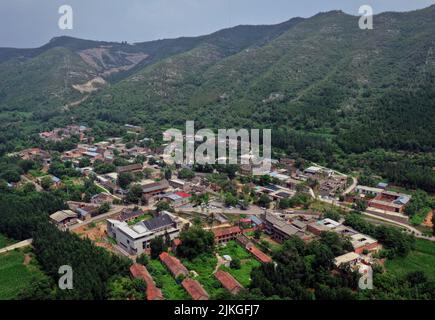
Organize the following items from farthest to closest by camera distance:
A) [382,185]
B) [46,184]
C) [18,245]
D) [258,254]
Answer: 1. [46,184]
2. [382,185]
3. [18,245]
4. [258,254]

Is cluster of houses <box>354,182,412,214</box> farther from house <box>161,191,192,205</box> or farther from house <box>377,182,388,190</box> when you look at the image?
house <box>161,191,192,205</box>

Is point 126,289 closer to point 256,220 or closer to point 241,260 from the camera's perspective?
point 241,260

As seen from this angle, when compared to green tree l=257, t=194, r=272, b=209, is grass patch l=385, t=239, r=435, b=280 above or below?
below

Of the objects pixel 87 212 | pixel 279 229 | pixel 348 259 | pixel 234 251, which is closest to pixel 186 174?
pixel 87 212

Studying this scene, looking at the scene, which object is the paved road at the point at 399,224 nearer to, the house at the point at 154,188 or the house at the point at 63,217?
the house at the point at 154,188

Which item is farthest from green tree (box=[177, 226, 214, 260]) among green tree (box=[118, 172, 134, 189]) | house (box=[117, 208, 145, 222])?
green tree (box=[118, 172, 134, 189])

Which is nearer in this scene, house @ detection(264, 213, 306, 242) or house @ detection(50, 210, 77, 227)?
house @ detection(264, 213, 306, 242)
